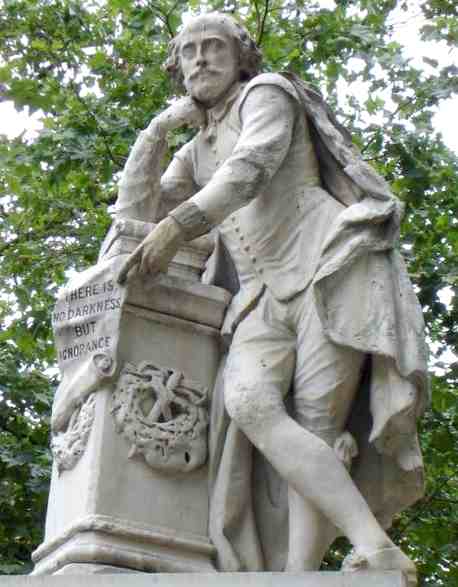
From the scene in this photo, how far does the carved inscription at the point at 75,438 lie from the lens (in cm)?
651

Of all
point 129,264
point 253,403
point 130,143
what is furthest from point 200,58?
point 130,143

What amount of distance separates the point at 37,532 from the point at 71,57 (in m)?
4.66

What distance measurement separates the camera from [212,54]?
23.2ft

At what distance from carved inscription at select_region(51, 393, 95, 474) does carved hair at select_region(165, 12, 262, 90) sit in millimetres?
1741

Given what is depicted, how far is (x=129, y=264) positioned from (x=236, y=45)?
1329mm

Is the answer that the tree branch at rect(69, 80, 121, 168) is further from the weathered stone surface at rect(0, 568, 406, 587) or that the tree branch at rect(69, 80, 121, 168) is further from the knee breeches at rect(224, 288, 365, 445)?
the weathered stone surface at rect(0, 568, 406, 587)

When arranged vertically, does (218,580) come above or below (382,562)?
below

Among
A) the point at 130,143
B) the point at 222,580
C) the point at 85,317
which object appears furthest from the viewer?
the point at 130,143

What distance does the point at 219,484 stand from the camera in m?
6.53

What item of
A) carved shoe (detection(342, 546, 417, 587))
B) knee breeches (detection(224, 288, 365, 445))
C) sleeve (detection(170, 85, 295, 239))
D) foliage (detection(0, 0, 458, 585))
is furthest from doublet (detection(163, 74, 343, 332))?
foliage (detection(0, 0, 458, 585))

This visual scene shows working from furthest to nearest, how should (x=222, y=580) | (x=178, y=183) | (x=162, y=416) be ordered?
(x=178, y=183), (x=162, y=416), (x=222, y=580)

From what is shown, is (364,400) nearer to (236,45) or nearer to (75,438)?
(75,438)

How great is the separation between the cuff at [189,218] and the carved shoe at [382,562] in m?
1.56

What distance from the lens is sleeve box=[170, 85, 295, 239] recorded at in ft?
21.2
